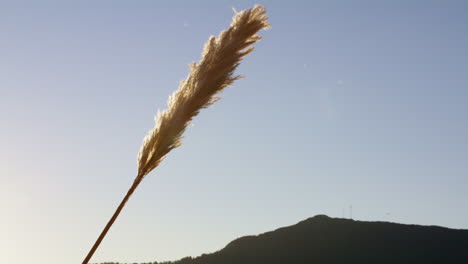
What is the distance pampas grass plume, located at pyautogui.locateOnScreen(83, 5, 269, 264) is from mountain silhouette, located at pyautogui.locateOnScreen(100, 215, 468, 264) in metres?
138

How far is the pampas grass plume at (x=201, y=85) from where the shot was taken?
2988 mm

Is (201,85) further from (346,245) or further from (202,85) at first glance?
(346,245)

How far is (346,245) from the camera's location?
142 m

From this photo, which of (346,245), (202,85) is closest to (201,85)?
(202,85)

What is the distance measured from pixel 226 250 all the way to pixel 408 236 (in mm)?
46555

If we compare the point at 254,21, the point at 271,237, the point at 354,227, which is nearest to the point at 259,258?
the point at 271,237

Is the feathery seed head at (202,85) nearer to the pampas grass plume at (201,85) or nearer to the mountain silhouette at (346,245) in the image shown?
the pampas grass plume at (201,85)

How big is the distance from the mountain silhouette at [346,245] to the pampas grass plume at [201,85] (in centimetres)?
13759

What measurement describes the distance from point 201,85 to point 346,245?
14457cm

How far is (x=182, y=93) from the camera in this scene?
315cm

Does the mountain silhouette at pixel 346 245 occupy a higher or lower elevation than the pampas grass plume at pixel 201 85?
higher

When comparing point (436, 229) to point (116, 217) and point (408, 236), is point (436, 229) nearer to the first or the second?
point (408, 236)

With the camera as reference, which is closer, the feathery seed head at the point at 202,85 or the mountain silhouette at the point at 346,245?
the feathery seed head at the point at 202,85

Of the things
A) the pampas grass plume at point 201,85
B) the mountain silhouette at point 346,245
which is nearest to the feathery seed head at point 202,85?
the pampas grass plume at point 201,85
